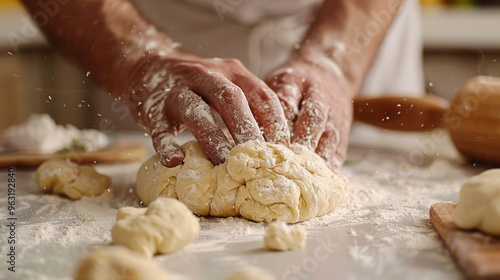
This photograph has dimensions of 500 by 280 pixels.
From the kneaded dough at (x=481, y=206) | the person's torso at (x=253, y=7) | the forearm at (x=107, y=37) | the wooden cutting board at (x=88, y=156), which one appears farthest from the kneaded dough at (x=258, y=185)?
the person's torso at (x=253, y=7)

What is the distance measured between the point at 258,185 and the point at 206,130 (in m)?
0.16

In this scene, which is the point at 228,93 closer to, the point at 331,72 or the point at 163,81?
the point at 163,81

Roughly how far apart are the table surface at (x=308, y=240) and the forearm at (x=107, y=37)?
29 centimetres

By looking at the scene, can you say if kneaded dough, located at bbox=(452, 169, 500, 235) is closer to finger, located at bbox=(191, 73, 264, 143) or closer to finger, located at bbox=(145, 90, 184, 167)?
finger, located at bbox=(191, 73, 264, 143)

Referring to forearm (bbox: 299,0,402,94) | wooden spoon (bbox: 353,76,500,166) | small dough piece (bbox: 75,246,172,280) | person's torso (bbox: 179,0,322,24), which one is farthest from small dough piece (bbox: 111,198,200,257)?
person's torso (bbox: 179,0,322,24)

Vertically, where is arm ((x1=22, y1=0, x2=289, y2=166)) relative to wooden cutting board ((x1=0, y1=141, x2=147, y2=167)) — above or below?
above

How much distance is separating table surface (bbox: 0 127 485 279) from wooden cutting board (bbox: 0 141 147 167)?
3.6 inches

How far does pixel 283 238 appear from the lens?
97 cm

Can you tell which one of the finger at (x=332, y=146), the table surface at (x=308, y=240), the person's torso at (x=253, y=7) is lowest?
the table surface at (x=308, y=240)

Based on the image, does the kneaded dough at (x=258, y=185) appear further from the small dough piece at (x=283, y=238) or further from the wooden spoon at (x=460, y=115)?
the wooden spoon at (x=460, y=115)

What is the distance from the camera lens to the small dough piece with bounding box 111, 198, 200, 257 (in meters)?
0.93

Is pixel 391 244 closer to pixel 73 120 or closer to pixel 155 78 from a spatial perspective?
pixel 155 78

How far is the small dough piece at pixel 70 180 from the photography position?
135 centimetres

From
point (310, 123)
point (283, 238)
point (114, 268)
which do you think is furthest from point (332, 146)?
point (114, 268)
